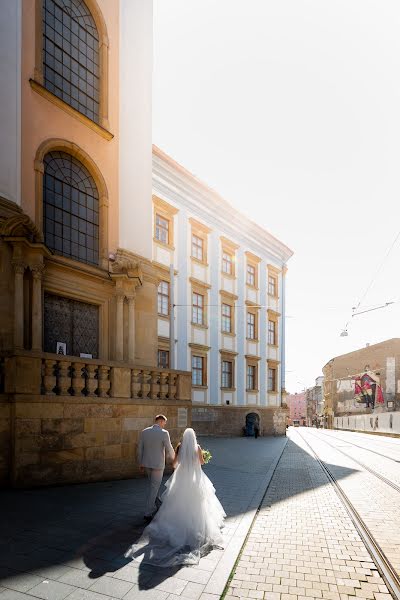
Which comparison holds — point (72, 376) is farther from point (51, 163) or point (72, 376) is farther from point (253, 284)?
point (253, 284)


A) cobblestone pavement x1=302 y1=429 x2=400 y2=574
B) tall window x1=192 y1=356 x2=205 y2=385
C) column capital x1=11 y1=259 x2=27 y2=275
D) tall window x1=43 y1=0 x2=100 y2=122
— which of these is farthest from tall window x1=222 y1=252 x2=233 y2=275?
column capital x1=11 y1=259 x2=27 y2=275

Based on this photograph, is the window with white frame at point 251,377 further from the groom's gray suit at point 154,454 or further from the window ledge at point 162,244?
the groom's gray suit at point 154,454

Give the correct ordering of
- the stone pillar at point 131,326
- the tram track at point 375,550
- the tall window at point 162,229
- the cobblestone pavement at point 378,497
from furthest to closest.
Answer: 1. the tall window at point 162,229
2. the stone pillar at point 131,326
3. the cobblestone pavement at point 378,497
4. the tram track at point 375,550

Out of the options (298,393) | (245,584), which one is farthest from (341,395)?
(298,393)

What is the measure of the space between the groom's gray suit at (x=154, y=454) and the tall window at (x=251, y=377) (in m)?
25.5

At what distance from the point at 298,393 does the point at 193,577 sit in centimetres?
17937

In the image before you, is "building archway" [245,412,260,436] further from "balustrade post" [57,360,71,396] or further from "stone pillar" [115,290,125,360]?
"balustrade post" [57,360,71,396]

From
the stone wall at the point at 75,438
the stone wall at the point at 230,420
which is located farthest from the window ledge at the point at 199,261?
the stone wall at the point at 75,438

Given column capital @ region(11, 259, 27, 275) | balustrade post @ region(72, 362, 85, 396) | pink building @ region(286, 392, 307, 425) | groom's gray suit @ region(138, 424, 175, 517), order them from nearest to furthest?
groom's gray suit @ region(138, 424, 175, 517) → balustrade post @ region(72, 362, 85, 396) → column capital @ region(11, 259, 27, 275) → pink building @ region(286, 392, 307, 425)

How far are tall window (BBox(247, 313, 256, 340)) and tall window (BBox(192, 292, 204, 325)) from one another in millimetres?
5515

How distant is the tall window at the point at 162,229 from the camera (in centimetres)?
2533

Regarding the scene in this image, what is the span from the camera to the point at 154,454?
7.10 metres

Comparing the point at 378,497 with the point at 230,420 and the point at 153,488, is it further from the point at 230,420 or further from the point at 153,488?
the point at 230,420

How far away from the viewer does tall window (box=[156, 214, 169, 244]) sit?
25328 millimetres
